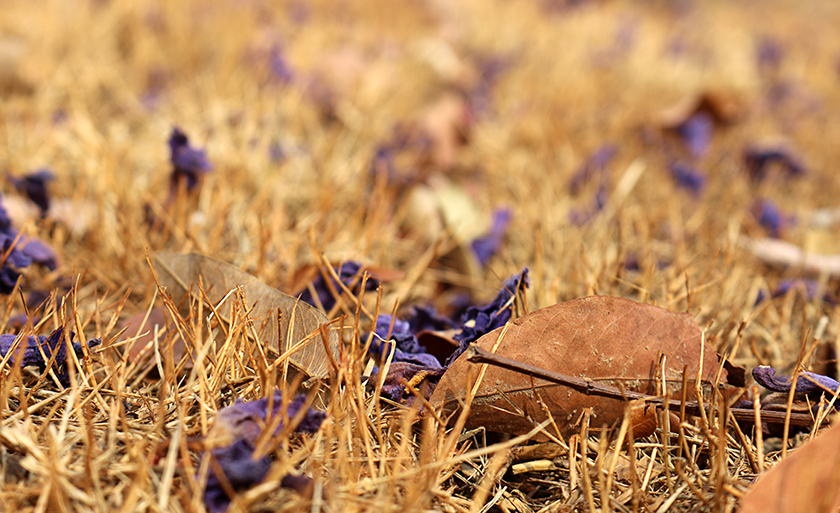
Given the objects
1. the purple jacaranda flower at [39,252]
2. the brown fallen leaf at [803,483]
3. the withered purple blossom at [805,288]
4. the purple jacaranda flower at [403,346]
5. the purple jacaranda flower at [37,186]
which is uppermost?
the purple jacaranda flower at [37,186]

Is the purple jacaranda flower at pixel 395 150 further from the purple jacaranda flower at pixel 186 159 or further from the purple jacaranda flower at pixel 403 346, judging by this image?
the purple jacaranda flower at pixel 403 346

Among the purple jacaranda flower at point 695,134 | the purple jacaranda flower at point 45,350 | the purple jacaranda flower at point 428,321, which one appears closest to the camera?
the purple jacaranda flower at point 45,350

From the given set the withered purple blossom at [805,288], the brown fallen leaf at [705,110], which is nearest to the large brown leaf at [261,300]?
the withered purple blossom at [805,288]

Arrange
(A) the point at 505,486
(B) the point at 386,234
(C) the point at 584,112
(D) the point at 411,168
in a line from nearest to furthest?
(A) the point at 505,486, (B) the point at 386,234, (D) the point at 411,168, (C) the point at 584,112

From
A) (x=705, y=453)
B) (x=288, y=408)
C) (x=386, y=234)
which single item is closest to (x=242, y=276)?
(x=288, y=408)

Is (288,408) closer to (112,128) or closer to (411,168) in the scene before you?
(411,168)

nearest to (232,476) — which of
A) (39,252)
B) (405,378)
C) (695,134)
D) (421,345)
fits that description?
(405,378)

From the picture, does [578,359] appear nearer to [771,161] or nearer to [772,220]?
[772,220]
